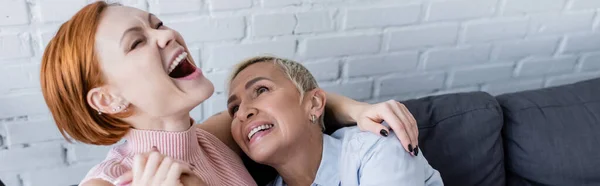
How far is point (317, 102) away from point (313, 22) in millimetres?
345

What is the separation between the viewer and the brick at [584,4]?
1.83 metres

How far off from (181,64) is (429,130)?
67cm

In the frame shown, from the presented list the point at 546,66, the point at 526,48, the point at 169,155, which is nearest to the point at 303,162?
the point at 169,155

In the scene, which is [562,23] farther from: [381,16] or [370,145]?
[370,145]

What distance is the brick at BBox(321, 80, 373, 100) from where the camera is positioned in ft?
5.59

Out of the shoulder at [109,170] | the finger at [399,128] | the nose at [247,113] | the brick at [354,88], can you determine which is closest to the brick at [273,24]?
the brick at [354,88]

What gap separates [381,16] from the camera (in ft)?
→ 5.29

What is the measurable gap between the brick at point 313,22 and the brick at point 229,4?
0.15 meters

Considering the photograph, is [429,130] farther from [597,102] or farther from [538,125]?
[597,102]

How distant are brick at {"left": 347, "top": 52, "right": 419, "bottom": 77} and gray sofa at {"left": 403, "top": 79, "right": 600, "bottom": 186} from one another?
27 cm

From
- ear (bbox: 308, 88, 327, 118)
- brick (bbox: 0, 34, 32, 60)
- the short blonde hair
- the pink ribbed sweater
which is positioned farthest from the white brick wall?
the pink ribbed sweater

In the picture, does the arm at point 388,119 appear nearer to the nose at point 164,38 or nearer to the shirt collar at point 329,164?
the shirt collar at point 329,164

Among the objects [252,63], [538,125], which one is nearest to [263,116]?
[252,63]

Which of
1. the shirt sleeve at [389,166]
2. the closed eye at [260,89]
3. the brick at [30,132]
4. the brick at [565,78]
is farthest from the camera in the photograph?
the brick at [565,78]
